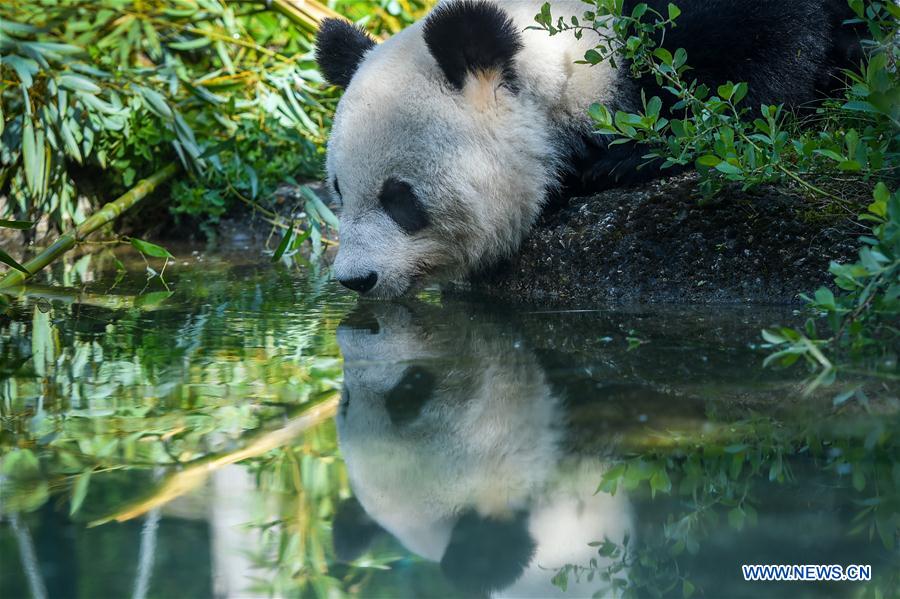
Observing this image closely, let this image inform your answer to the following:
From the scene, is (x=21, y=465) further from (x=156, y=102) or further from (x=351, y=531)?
(x=156, y=102)

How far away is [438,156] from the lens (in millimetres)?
3150

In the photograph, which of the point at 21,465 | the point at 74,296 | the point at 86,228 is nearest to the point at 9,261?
the point at 74,296

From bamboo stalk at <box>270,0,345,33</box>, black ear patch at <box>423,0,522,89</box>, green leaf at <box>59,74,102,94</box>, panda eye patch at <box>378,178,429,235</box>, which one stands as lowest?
panda eye patch at <box>378,178,429,235</box>

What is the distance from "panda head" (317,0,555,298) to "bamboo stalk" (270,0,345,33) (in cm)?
279

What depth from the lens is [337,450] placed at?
164 centimetres

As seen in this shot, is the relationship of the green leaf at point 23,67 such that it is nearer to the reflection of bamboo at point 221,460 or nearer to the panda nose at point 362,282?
the panda nose at point 362,282

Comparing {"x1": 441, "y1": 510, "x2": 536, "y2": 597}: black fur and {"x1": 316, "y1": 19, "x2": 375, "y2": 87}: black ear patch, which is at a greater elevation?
{"x1": 316, "y1": 19, "x2": 375, "y2": 87}: black ear patch

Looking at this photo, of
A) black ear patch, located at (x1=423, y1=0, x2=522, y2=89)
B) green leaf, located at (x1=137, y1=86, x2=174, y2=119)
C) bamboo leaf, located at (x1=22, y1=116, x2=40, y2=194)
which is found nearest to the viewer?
black ear patch, located at (x1=423, y1=0, x2=522, y2=89)

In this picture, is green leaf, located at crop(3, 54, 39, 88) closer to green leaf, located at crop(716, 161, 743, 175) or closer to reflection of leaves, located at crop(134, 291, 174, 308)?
reflection of leaves, located at crop(134, 291, 174, 308)

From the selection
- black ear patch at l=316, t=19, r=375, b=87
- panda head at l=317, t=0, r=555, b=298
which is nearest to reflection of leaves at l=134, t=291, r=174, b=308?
panda head at l=317, t=0, r=555, b=298

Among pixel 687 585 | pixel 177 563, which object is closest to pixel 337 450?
pixel 177 563

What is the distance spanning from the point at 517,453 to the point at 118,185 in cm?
469

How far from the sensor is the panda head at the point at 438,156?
313cm

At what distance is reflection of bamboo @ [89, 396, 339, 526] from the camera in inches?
55.1
